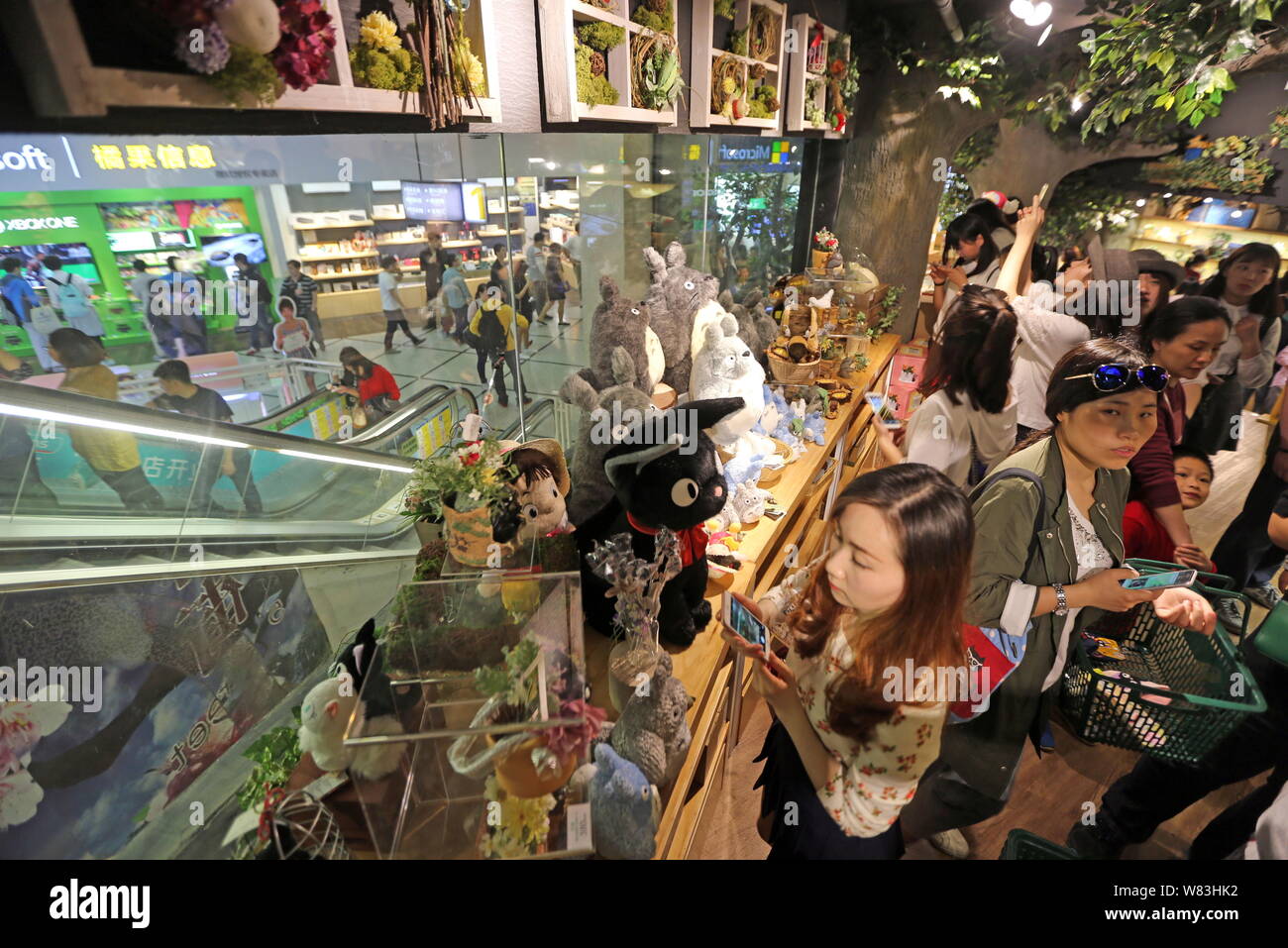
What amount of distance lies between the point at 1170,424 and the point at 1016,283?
1.75m

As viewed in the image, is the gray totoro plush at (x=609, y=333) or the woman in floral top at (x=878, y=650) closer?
the woman in floral top at (x=878, y=650)

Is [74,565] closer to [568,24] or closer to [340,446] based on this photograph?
[340,446]

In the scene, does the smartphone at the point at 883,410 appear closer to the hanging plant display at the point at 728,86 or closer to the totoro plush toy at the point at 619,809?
the hanging plant display at the point at 728,86

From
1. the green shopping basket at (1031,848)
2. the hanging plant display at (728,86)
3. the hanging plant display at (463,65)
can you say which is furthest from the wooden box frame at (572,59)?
the green shopping basket at (1031,848)

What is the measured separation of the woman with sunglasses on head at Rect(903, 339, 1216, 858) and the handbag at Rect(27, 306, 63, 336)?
89.2 inches

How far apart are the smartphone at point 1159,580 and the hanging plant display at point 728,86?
2.52 m

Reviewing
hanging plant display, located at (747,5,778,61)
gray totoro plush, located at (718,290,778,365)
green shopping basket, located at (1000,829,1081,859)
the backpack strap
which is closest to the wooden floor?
green shopping basket, located at (1000,829,1081,859)

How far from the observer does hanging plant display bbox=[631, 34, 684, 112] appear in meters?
2.00

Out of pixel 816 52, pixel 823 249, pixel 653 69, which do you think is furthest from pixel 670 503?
pixel 823 249

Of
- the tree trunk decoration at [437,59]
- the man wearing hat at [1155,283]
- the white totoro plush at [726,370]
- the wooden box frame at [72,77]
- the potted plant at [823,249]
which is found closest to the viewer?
the wooden box frame at [72,77]

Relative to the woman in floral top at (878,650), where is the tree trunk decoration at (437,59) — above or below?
above

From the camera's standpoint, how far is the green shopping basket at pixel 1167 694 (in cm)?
162

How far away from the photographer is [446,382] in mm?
2055
